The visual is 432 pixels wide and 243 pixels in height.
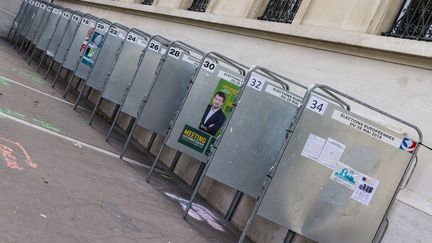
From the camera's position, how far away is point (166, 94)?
852cm

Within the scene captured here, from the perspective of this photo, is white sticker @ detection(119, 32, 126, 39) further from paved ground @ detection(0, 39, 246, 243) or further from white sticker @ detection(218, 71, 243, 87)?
white sticker @ detection(218, 71, 243, 87)

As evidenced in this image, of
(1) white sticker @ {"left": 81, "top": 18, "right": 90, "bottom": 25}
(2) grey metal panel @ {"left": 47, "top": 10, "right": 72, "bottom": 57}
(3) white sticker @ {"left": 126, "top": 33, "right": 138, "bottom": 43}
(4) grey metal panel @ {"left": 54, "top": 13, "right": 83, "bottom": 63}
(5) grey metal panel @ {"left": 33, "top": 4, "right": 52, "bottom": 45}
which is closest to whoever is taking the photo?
(3) white sticker @ {"left": 126, "top": 33, "right": 138, "bottom": 43}

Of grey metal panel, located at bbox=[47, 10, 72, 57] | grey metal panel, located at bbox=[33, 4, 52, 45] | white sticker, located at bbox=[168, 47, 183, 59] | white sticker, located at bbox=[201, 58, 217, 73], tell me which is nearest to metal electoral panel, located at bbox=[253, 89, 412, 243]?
white sticker, located at bbox=[201, 58, 217, 73]

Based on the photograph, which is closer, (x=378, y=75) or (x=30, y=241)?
(x=30, y=241)

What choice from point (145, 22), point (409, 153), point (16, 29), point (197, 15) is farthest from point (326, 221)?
point (16, 29)

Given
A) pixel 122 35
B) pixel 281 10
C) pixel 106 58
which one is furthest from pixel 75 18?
pixel 281 10

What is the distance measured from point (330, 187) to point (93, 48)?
7.53 meters

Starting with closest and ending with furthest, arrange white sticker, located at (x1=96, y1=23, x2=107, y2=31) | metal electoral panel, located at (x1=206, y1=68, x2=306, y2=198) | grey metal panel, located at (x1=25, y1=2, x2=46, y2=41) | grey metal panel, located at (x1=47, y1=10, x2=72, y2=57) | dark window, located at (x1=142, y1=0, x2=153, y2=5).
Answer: metal electoral panel, located at (x1=206, y1=68, x2=306, y2=198), white sticker, located at (x1=96, y1=23, x2=107, y2=31), grey metal panel, located at (x1=47, y1=10, x2=72, y2=57), dark window, located at (x1=142, y1=0, x2=153, y2=5), grey metal panel, located at (x1=25, y1=2, x2=46, y2=41)

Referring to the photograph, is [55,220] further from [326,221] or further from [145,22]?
[145,22]

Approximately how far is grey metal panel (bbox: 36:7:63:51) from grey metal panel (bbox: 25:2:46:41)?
1.10 metres

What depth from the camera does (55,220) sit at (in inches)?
179

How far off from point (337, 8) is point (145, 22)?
7.45m

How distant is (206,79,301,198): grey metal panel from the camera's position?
6297mm

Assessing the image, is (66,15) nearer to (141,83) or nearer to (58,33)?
(58,33)
